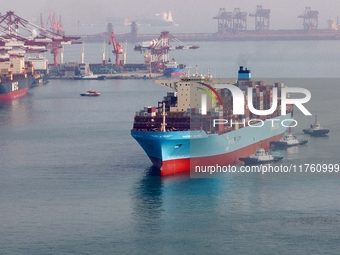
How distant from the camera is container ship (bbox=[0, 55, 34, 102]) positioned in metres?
80.3

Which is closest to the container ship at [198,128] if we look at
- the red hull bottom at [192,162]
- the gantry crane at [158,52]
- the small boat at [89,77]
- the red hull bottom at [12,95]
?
the red hull bottom at [192,162]

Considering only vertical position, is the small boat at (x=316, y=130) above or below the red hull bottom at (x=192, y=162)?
above

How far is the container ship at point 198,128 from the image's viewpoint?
3894 centimetres

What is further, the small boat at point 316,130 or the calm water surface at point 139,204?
the small boat at point 316,130

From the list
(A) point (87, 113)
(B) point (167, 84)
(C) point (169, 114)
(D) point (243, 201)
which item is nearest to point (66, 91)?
(A) point (87, 113)

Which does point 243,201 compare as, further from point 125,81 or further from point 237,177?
point 125,81

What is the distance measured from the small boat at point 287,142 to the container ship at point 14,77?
124 ft

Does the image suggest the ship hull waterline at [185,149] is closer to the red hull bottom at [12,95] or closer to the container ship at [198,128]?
the container ship at [198,128]

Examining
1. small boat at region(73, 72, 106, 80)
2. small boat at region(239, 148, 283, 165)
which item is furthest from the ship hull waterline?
small boat at region(73, 72, 106, 80)

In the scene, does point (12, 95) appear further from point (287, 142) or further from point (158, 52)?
point (158, 52)

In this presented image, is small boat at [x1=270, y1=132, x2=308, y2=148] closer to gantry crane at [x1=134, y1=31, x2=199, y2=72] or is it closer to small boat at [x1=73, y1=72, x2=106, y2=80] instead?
small boat at [x1=73, y1=72, x2=106, y2=80]

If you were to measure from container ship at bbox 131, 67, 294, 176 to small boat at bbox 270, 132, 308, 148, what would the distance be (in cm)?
52

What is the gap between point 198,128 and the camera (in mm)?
39844

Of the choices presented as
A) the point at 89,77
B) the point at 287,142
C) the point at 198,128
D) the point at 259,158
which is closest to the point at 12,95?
the point at 89,77
